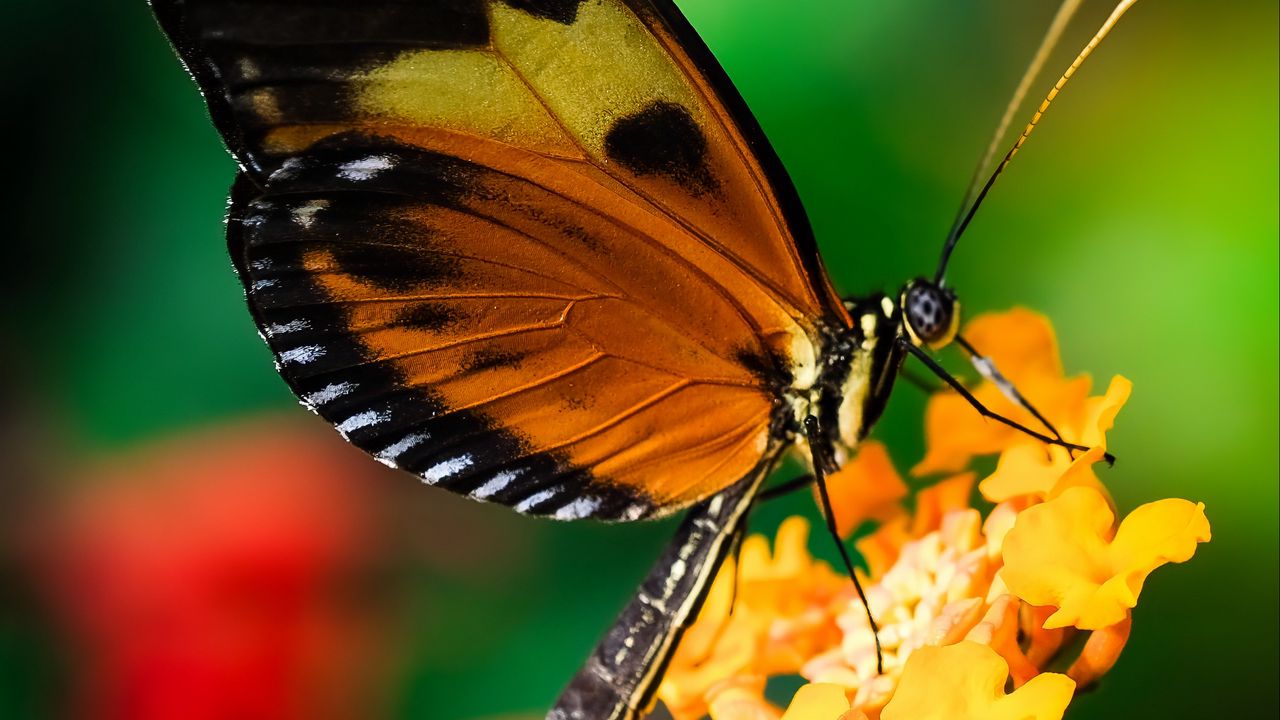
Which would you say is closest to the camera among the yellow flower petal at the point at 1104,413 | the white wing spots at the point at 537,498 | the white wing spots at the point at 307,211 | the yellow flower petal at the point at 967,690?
the yellow flower petal at the point at 967,690

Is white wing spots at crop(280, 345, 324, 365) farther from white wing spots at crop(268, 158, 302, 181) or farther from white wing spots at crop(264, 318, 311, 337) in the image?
white wing spots at crop(268, 158, 302, 181)

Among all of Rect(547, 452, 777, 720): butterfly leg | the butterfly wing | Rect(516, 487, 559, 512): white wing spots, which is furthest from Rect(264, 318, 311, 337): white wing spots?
Rect(547, 452, 777, 720): butterfly leg

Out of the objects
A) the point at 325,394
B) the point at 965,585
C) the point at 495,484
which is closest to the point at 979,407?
the point at 965,585

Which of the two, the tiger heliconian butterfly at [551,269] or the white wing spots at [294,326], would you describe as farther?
the white wing spots at [294,326]

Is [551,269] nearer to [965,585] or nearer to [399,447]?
[399,447]

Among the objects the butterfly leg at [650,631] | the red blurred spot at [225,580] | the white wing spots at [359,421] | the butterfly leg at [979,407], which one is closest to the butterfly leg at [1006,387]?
the butterfly leg at [979,407]

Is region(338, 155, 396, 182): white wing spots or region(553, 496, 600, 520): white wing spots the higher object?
region(338, 155, 396, 182): white wing spots

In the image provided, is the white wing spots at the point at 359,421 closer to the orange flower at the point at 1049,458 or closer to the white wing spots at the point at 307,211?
the white wing spots at the point at 307,211

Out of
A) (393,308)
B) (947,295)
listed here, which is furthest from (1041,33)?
(393,308)
